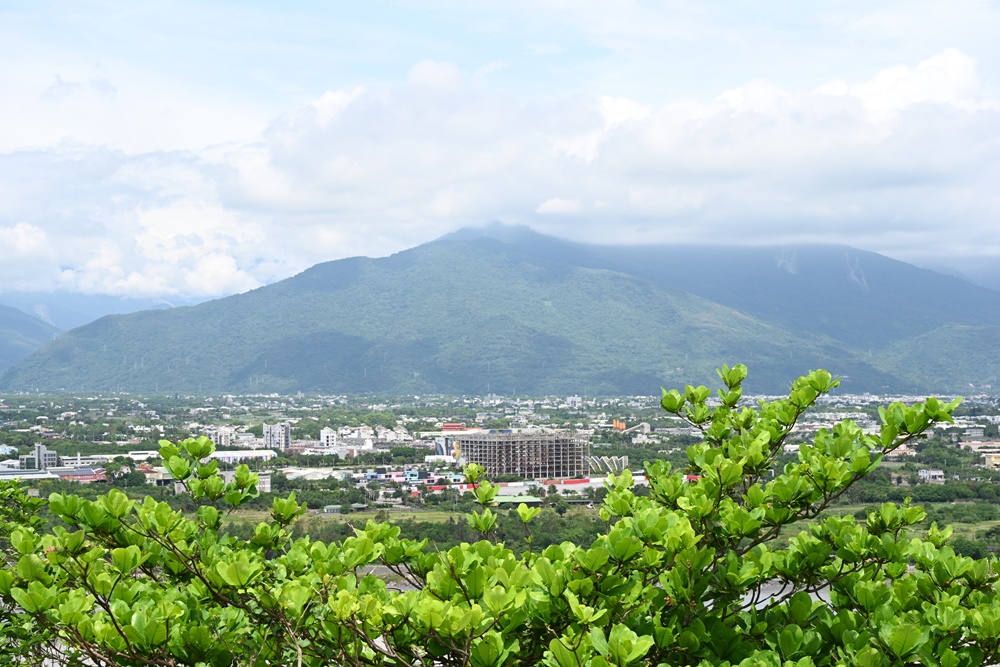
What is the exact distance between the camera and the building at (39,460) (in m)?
38.1

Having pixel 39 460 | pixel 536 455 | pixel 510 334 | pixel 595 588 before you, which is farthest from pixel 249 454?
pixel 510 334

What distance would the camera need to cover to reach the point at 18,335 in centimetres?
14812

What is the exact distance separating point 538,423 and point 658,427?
9.24 meters

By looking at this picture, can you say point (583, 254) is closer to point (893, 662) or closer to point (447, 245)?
point (447, 245)

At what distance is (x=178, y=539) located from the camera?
2438 millimetres

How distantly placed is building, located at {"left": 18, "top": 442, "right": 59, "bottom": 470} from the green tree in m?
39.1

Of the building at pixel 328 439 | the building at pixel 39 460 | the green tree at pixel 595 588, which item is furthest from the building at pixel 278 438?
the green tree at pixel 595 588

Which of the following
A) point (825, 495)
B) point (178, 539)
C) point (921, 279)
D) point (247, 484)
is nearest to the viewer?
point (825, 495)

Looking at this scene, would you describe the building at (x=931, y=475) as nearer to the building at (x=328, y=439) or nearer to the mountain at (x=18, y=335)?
the building at (x=328, y=439)

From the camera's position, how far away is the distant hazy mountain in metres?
107

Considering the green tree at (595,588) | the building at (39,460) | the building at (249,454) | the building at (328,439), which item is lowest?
the building at (328,439)

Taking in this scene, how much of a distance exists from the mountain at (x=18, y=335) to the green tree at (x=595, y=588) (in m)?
147

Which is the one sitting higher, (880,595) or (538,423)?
(880,595)

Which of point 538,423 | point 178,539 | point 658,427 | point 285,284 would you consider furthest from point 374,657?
point 285,284
